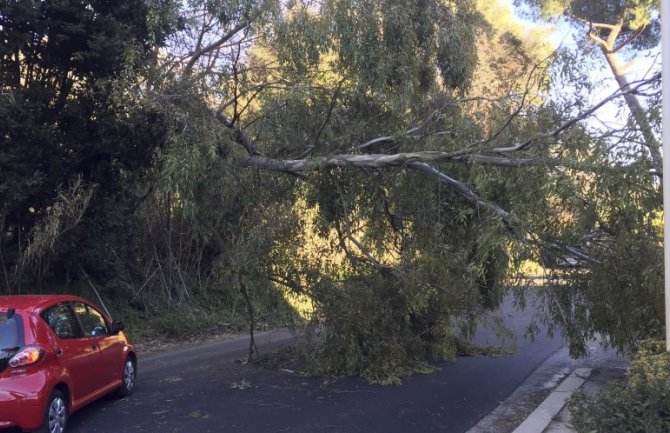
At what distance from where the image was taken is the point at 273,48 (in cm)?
1235

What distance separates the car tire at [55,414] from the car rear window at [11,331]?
2.06 ft

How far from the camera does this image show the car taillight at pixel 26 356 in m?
6.62

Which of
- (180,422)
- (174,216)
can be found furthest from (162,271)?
(180,422)

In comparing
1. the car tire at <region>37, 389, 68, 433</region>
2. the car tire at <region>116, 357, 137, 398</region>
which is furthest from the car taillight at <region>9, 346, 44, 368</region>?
the car tire at <region>116, 357, 137, 398</region>

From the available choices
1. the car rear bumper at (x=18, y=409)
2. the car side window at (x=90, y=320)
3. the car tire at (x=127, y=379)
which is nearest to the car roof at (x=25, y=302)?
the car side window at (x=90, y=320)

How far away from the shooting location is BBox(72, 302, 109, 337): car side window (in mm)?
8242

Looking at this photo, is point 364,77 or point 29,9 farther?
point 364,77

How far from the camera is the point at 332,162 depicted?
10219 millimetres

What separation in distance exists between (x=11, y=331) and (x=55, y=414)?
3.07ft

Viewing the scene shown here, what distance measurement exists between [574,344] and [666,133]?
160 inches

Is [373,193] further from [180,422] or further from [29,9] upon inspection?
[29,9]

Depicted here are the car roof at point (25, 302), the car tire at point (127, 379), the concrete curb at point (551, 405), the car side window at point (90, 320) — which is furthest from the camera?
the car tire at point (127, 379)

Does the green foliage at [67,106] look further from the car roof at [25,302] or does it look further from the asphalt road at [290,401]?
the car roof at [25,302]

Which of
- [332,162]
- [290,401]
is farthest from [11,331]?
[332,162]
